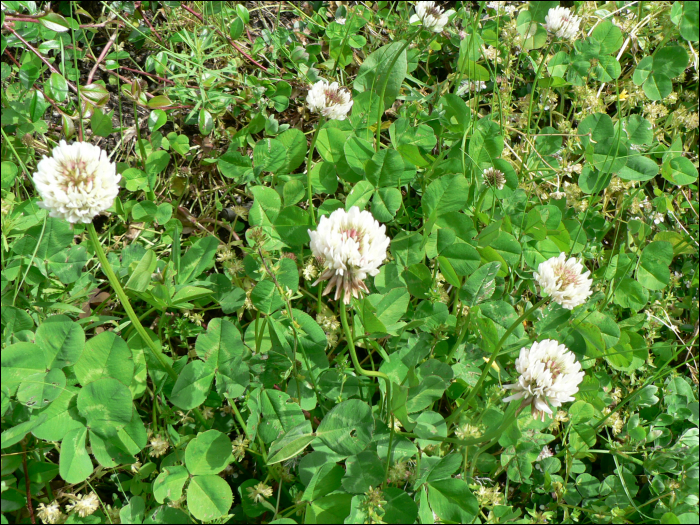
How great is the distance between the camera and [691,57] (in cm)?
261

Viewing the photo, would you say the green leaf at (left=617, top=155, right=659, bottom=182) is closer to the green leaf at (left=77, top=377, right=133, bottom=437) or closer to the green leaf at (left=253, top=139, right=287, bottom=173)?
the green leaf at (left=253, top=139, right=287, bottom=173)

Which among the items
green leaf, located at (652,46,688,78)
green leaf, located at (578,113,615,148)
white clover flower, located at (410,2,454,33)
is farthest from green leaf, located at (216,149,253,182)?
green leaf, located at (652,46,688,78)

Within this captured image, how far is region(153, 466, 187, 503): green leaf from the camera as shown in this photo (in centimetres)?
138

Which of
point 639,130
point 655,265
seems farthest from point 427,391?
point 639,130

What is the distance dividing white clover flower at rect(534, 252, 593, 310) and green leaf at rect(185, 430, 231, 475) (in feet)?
3.10

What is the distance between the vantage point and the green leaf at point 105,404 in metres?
1.39

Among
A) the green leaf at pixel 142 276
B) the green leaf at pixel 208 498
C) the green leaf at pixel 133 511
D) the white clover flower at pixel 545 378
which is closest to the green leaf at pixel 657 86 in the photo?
the white clover flower at pixel 545 378

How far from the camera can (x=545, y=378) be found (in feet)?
4.54

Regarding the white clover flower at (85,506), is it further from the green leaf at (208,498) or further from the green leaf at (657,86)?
the green leaf at (657,86)

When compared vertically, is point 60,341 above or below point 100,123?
below

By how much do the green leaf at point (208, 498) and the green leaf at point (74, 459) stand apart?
249 millimetres

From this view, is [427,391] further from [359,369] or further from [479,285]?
[479,285]

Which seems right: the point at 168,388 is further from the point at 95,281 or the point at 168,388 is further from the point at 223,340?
the point at 95,281

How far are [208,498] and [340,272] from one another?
2.22 feet
